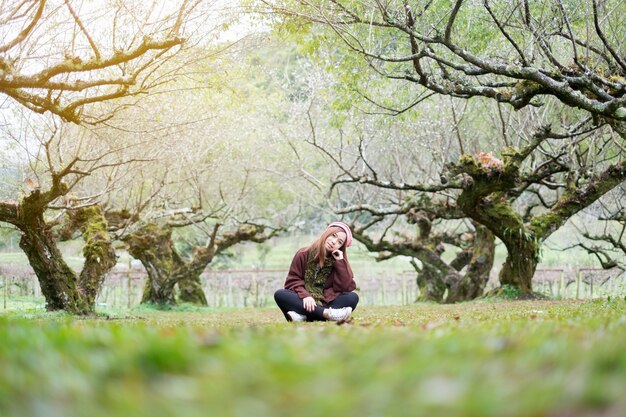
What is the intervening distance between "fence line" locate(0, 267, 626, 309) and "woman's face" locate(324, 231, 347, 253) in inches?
790

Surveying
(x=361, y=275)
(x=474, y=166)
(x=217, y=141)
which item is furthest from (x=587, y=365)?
(x=361, y=275)

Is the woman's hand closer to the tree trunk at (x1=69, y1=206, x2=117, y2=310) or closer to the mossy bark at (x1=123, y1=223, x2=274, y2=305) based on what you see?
the tree trunk at (x1=69, y1=206, x2=117, y2=310)

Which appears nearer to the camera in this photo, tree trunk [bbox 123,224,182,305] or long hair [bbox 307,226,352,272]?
long hair [bbox 307,226,352,272]

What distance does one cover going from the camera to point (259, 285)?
3123cm

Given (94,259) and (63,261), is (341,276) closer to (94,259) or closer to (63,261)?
(63,261)

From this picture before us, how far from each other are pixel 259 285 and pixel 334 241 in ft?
74.0

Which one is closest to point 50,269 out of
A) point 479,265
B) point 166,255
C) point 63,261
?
point 63,261

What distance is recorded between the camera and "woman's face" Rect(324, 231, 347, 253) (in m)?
9.00

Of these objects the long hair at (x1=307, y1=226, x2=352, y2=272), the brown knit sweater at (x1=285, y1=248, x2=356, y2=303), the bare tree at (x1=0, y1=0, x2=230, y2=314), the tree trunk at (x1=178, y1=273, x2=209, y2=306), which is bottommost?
the tree trunk at (x1=178, y1=273, x2=209, y2=306)

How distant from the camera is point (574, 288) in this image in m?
30.2

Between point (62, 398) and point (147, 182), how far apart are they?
19.8 metres

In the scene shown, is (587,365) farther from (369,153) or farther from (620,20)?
(369,153)

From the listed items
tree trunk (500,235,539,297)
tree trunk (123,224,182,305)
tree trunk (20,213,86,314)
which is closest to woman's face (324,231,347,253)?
tree trunk (20,213,86,314)

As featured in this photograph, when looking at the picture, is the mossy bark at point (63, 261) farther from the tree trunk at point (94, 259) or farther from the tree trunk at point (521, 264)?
the tree trunk at point (521, 264)
